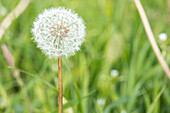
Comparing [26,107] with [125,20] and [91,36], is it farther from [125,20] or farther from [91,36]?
[125,20]

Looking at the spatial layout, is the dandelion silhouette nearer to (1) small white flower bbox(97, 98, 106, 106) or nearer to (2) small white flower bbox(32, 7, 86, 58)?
(2) small white flower bbox(32, 7, 86, 58)

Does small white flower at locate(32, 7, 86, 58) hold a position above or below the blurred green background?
below

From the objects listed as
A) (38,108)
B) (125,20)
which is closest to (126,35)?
(125,20)

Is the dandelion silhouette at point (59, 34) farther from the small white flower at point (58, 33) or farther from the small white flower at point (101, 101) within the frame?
the small white flower at point (101, 101)

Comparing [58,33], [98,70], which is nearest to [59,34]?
[58,33]

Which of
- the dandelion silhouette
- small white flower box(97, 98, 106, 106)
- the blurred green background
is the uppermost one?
the blurred green background

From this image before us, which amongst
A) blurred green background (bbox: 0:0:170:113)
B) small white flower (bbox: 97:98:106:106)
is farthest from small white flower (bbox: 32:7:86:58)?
small white flower (bbox: 97:98:106:106)

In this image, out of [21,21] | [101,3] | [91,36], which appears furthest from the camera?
[101,3]

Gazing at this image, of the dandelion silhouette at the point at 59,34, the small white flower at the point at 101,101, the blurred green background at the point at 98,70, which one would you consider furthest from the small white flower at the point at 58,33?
the small white flower at the point at 101,101
